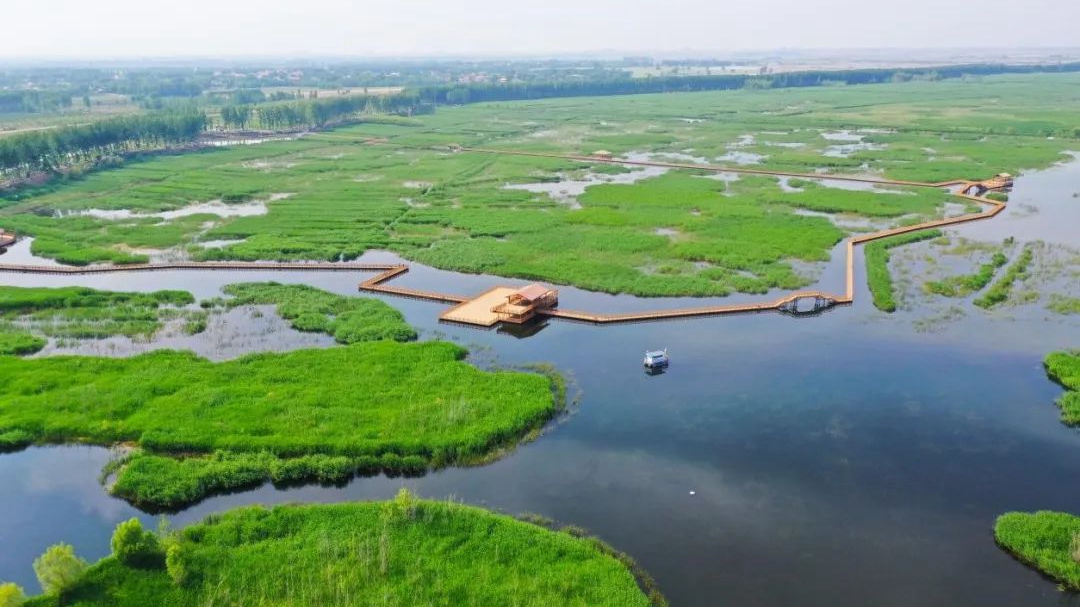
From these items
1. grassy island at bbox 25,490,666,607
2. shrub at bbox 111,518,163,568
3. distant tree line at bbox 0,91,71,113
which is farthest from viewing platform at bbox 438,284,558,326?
distant tree line at bbox 0,91,71,113

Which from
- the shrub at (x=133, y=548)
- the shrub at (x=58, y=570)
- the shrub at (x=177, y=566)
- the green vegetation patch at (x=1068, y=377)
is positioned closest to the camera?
the shrub at (x=58, y=570)

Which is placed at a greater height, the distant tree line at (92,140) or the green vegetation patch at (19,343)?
the distant tree line at (92,140)

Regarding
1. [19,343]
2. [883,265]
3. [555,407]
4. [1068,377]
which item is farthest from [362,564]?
[883,265]

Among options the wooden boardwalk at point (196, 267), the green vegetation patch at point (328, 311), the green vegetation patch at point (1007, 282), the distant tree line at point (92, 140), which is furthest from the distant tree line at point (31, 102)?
the green vegetation patch at point (1007, 282)

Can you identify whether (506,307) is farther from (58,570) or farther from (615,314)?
(58,570)

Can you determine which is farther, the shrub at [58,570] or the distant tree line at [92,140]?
the distant tree line at [92,140]

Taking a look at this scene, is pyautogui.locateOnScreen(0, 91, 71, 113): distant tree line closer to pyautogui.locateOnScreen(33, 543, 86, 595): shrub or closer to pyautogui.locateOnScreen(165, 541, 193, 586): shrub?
pyautogui.locateOnScreen(33, 543, 86, 595): shrub

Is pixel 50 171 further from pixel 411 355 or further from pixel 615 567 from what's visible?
pixel 615 567

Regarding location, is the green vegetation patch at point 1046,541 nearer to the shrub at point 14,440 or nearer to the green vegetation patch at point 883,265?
the green vegetation patch at point 883,265
